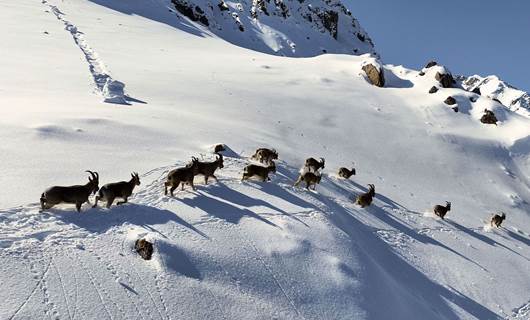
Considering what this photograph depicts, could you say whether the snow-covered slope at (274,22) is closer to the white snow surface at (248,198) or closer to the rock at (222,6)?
the rock at (222,6)

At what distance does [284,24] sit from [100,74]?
58.0 m

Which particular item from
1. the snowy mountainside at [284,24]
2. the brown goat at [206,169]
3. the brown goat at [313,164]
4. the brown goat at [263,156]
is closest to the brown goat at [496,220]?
the brown goat at [313,164]

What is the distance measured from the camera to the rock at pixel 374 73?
3128 centimetres

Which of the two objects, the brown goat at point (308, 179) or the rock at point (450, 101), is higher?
the rock at point (450, 101)

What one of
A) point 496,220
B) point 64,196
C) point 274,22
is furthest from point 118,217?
point 274,22

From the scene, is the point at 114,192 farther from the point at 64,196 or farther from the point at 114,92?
the point at 114,92

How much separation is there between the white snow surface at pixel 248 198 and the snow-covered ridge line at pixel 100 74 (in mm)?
391

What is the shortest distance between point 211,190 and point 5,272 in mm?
Result: 5431

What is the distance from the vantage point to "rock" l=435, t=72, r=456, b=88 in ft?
104

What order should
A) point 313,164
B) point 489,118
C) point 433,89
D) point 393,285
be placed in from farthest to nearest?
1. point 433,89
2. point 489,118
3. point 313,164
4. point 393,285

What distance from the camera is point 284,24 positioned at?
7669 centimetres

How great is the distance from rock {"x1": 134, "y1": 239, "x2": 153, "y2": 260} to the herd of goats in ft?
5.13

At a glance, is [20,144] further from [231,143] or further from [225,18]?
[225,18]

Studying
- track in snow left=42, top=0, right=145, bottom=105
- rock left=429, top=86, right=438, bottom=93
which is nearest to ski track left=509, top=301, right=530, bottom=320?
track in snow left=42, top=0, right=145, bottom=105
